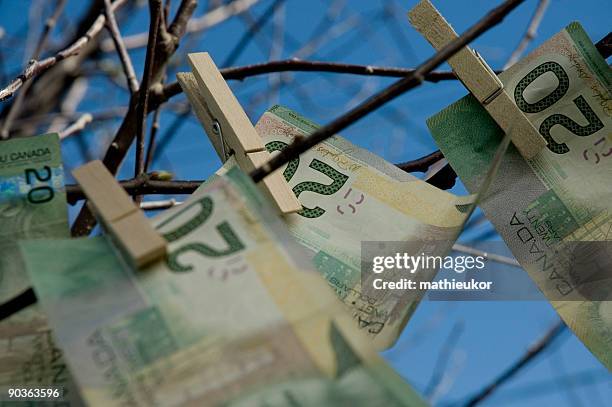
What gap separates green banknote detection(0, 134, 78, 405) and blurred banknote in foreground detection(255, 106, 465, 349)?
0.27m

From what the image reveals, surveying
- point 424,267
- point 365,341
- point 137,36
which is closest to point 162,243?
point 365,341

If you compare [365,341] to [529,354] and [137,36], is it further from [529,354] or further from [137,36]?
[137,36]

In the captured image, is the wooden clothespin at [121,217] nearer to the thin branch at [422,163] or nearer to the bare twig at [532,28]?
the thin branch at [422,163]

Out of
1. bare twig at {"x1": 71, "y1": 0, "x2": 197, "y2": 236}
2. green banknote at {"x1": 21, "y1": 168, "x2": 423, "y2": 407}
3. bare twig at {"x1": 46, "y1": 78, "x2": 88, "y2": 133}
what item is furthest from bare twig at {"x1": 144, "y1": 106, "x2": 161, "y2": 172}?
bare twig at {"x1": 46, "y1": 78, "x2": 88, "y2": 133}

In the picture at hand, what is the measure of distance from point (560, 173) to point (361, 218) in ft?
0.83

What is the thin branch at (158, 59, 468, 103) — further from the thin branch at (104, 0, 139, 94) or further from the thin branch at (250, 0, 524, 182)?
the thin branch at (250, 0, 524, 182)

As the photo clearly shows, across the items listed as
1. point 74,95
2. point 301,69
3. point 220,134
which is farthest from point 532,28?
point 74,95

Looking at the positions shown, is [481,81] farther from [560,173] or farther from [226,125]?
[226,125]

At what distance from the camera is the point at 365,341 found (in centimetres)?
60

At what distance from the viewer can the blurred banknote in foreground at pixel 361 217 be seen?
0.82m

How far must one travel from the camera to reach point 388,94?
0.67m

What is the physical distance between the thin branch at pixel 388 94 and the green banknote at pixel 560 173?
0.30 meters

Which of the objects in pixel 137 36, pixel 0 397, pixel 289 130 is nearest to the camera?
pixel 0 397

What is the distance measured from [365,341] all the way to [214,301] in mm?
132
